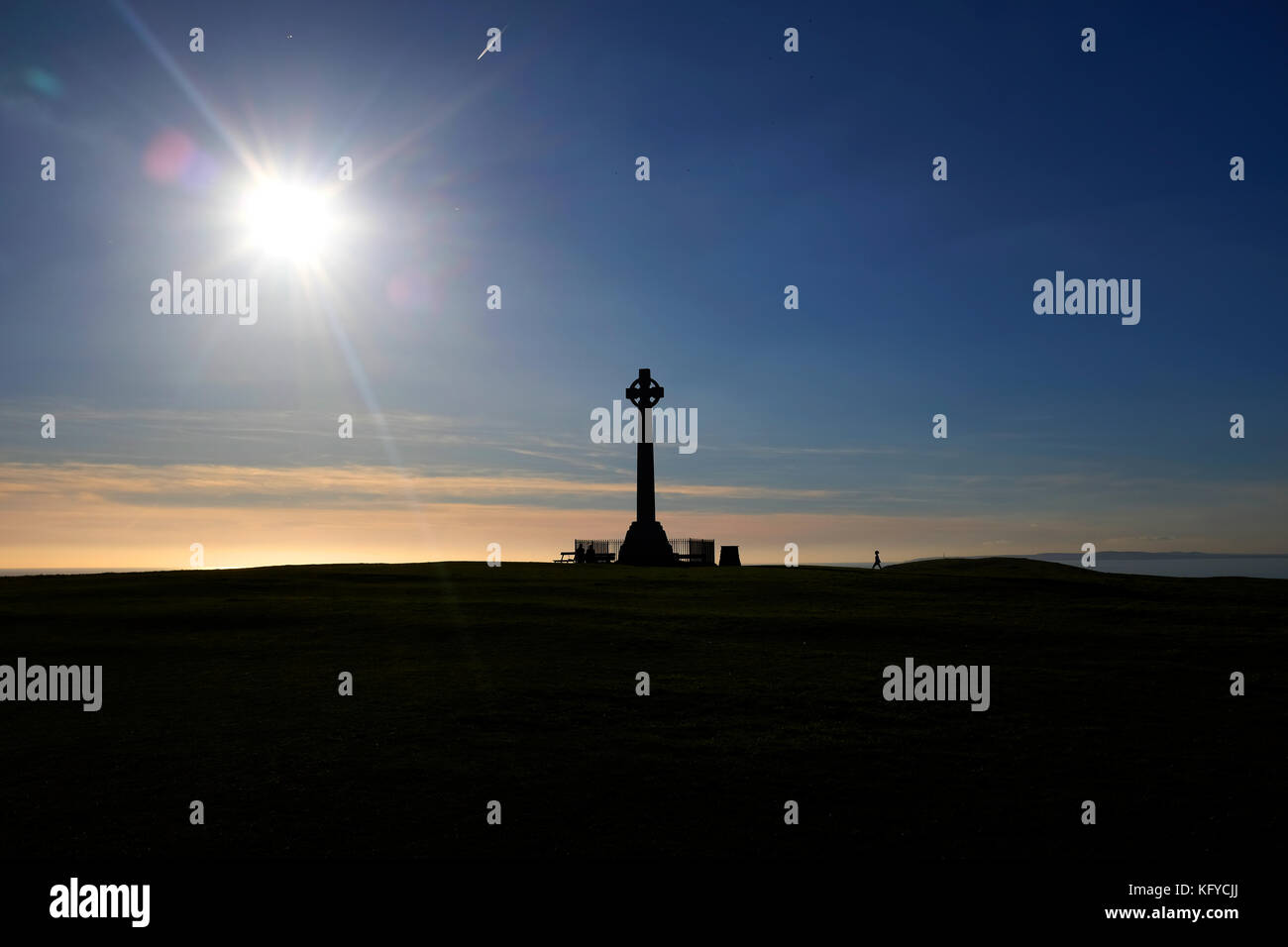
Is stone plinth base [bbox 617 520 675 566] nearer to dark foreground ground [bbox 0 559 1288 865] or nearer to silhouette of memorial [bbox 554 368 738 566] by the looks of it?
silhouette of memorial [bbox 554 368 738 566]

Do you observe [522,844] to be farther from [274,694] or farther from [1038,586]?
[1038,586]

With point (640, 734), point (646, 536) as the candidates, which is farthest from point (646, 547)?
point (640, 734)

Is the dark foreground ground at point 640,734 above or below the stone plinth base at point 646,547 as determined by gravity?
below

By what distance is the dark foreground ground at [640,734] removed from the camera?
449 inches

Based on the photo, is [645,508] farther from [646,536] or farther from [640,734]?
[640,734]

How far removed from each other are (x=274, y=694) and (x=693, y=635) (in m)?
10.9

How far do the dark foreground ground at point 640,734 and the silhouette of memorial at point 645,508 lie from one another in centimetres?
→ 1997

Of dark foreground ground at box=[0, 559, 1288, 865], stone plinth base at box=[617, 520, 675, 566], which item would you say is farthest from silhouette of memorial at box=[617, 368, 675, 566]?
dark foreground ground at box=[0, 559, 1288, 865]

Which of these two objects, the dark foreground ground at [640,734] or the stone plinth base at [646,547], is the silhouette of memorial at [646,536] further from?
the dark foreground ground at [640,734]

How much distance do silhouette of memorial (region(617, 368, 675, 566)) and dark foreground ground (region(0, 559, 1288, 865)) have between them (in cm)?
1997

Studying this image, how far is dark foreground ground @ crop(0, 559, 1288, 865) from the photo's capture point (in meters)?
11.4

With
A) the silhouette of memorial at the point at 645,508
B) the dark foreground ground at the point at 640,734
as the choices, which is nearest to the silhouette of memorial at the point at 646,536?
the silhouette of memorial at the point at 645,508

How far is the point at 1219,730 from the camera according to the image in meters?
15.6

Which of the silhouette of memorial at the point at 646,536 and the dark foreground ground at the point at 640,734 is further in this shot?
the silhouette of memorial at the point at 646,536
